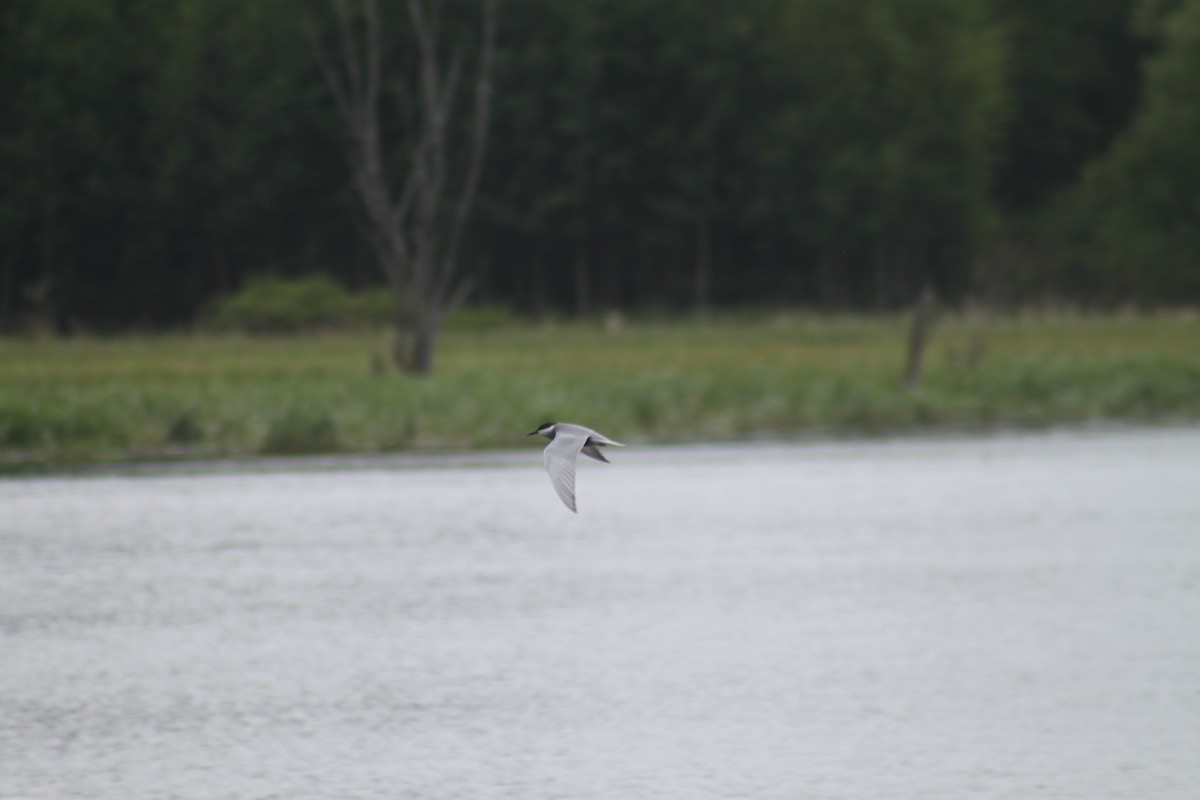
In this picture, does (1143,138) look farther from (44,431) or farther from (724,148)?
(44,431)

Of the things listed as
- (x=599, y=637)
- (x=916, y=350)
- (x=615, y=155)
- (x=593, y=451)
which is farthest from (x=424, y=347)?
(x=615, y=155)

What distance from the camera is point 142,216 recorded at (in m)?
52.0

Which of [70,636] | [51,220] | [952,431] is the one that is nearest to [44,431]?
[70,636]

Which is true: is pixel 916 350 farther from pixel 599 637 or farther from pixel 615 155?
pixel 615 155

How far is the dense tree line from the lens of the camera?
49.9m

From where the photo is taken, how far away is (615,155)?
52406 mm

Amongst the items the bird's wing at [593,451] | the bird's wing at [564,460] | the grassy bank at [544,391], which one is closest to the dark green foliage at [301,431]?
the grassy bank at [544,391]

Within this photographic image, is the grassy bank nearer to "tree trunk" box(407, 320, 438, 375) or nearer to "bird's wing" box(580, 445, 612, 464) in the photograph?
"tree trunk" box(407, 320, 438, 375)

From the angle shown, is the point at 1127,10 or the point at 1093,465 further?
the point at 1127,10

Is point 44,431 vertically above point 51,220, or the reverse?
point 51,220

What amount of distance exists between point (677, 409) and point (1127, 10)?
4122 cm

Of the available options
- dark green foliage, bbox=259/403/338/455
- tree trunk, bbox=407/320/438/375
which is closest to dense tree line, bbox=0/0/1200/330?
tree trunk, bbox=407/320/438/375

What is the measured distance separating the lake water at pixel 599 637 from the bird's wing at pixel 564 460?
169 cm

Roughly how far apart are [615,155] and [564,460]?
4452 cm
